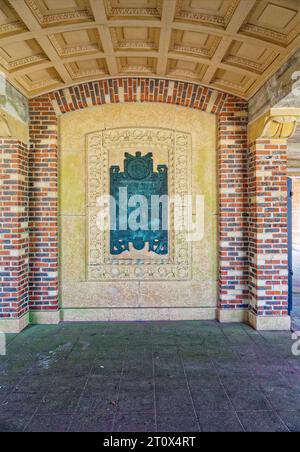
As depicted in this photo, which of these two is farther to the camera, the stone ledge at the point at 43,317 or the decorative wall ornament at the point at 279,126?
the stone ledge at the point at 43,317

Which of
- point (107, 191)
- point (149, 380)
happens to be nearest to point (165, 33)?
point (107, 191)

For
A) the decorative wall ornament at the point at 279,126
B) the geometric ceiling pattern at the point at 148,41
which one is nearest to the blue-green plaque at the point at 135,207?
the geometric ceiling pattern at the point at 148,41

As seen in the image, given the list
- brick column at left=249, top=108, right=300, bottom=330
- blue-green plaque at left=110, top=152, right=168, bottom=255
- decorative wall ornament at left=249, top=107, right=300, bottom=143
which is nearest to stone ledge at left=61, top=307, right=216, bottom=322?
blue-green plaque at left=110, top=152, right=168, bottom=255

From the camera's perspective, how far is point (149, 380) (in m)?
3.50

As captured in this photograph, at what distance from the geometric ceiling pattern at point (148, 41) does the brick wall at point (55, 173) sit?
0.69 ft

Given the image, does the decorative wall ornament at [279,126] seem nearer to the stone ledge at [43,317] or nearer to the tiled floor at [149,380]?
the tiled floor at [149,380]

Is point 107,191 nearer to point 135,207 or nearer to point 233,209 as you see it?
point 135,207

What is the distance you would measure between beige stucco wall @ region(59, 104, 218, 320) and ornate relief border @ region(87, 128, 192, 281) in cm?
9

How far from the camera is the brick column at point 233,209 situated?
214 inches

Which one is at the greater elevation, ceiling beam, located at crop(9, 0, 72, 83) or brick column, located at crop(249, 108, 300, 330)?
ceiling beam, located at crop(9, 0, 72, 83)

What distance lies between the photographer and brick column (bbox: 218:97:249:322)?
214 inches

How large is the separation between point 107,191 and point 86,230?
75 cm

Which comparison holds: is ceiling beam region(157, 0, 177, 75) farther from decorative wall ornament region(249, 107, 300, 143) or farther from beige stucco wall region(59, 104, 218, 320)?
decorative wall ornament region(249, 107, 300, 143)
